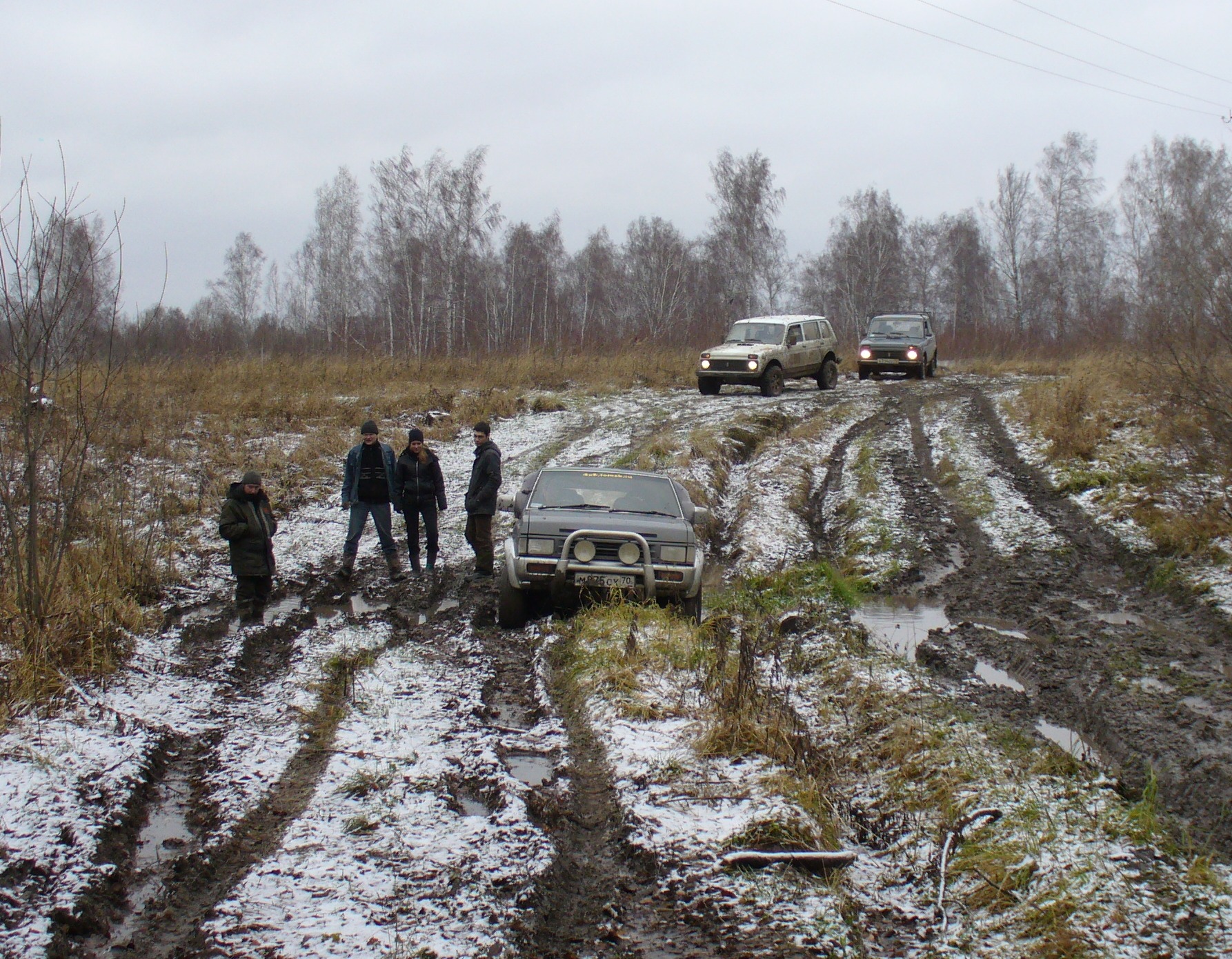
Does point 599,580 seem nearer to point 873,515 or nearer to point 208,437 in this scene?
point 873,515

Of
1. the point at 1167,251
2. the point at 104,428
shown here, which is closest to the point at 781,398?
the point at 1167,251

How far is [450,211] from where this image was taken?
3759cm

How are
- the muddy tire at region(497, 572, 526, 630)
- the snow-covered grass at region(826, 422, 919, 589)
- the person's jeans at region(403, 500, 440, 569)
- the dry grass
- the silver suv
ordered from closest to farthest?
1. the dry grass
2. the muddy tire at region(497, 572, 526, 630)
3. the person's jeans at region(403, 500, 440, 569)
4. the snow-covered grass at region(826, 422, 919, 589)
5. the silver suv

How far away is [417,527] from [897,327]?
66.7 ft

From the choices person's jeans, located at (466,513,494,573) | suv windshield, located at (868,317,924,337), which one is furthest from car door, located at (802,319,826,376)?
person's jeans, located at (466,513,494,573)

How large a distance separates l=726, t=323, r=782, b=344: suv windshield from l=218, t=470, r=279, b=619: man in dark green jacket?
16319 mm

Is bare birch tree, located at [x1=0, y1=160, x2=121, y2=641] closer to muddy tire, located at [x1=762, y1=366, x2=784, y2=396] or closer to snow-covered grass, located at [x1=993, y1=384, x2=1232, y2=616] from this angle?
snow-covered grass, located at [x1=993, y1=384, x2=1232, y2=616]

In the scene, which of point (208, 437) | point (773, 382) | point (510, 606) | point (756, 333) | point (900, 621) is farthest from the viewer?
point (756, 333)

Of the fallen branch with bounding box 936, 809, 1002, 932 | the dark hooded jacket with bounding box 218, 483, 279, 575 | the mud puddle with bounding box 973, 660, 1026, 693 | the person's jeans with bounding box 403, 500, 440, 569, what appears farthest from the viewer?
the person's jeans with bounding box 403, 500, 440, 569

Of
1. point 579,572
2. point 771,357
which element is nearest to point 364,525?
point 579,572

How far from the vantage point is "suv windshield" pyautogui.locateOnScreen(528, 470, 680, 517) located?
9234mm

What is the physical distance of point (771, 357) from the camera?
2288cm

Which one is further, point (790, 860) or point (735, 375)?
point (735, 375)

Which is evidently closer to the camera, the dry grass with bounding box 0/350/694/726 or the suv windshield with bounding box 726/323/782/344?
the dry grass with bounding box 0/350/694/726
